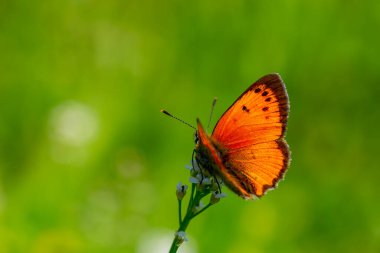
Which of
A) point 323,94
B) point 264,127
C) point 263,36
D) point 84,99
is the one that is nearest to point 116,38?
point 84,99

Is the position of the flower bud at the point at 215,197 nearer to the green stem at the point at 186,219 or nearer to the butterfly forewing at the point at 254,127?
the green stem at the point at 186,219

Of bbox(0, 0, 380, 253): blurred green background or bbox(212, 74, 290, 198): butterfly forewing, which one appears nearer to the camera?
bbox(212, 74, 290, 198): butterfly forewing

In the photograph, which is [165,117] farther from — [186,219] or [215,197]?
[186,219]

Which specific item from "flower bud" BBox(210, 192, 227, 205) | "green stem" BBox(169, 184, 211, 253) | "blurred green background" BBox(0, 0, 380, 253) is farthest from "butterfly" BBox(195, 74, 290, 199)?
"blurred green background" BBox(0, 0, 380, 253)

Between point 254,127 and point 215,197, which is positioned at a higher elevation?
point 254,127

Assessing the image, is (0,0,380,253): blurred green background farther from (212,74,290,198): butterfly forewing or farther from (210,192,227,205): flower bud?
(210,192,227,205): flower bud

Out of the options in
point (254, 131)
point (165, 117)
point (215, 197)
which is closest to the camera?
point (215, 197)

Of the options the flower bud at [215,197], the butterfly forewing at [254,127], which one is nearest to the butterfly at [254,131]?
the butterfly forewing at [254,127]

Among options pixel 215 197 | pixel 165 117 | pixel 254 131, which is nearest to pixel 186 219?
pixel 215 197
